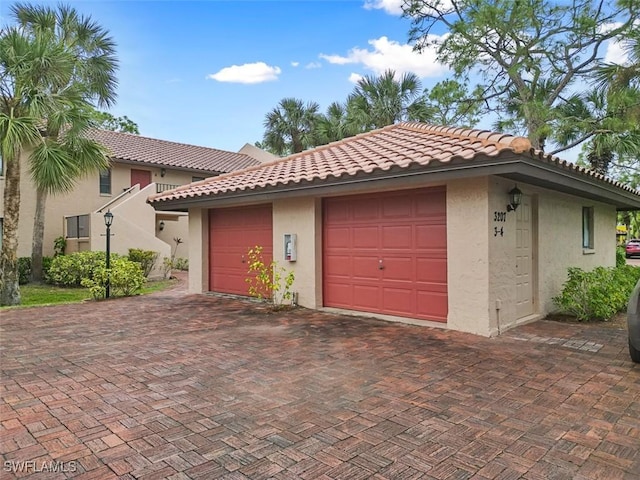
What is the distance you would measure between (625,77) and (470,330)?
755 cm

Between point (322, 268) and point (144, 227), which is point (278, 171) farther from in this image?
point (144, 227)

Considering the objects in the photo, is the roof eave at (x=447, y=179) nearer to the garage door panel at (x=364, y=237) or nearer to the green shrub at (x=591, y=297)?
the garage door panel at (x=364, y=237)

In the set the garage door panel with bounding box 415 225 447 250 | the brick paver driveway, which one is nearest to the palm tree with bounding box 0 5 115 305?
the brick paver driveway

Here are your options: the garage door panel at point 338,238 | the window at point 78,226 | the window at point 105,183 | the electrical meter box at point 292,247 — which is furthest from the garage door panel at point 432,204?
the window at point 105,183

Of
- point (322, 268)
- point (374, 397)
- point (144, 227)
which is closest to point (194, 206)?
point (322, 268)

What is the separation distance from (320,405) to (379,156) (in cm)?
541

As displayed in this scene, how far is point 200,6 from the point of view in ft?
37.9

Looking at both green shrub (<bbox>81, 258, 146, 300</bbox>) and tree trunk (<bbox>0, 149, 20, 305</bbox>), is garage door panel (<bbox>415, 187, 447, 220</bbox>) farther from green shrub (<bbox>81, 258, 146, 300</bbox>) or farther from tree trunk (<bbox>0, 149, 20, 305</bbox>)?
tree trunk (<bbox>0, 149, 20, 305</bbox>)

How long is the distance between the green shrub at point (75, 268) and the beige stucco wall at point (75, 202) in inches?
50.6

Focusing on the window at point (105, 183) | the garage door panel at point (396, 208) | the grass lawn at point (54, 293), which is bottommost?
the grass lawn at point (54, 293)

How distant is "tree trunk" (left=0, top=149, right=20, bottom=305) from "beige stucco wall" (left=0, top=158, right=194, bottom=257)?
207 inches

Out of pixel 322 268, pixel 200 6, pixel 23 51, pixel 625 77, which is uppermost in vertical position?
pixel 200 6

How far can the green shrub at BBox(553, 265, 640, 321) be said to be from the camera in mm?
7723

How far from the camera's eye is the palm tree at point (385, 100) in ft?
67.9
